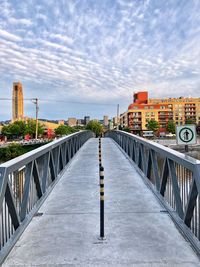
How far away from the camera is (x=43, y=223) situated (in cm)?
499

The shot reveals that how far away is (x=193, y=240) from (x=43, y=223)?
2505 millimetres

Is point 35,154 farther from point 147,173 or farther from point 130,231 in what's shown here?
point 147,173

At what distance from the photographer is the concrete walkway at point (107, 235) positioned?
11.8 ft

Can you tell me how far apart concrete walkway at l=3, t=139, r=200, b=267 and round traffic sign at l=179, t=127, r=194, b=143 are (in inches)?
A: 57.1

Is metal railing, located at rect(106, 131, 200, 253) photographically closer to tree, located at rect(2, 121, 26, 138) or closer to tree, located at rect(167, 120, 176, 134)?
tree, located at rect(2, 121, 26, 138)

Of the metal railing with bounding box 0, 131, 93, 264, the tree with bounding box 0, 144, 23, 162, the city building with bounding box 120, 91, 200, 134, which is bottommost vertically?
the tree with bounding box 0, 144, 23, 162

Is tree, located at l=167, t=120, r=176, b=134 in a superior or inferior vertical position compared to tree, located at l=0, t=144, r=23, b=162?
superior


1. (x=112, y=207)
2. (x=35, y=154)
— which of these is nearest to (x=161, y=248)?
(x=112, y=207)

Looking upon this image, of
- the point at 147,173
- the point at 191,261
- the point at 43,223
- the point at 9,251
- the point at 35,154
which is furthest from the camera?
the point at 147,173

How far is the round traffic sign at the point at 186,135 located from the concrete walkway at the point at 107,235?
1451 millimetres

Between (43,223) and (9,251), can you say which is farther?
(43,223)

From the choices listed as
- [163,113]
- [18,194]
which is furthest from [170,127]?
[18,194]

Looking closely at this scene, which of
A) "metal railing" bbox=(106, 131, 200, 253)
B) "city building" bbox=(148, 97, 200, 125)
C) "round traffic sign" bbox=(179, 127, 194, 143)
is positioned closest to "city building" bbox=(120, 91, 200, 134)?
"city building" bbox=(148, 97, 200, 125)

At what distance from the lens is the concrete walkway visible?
359 cm
